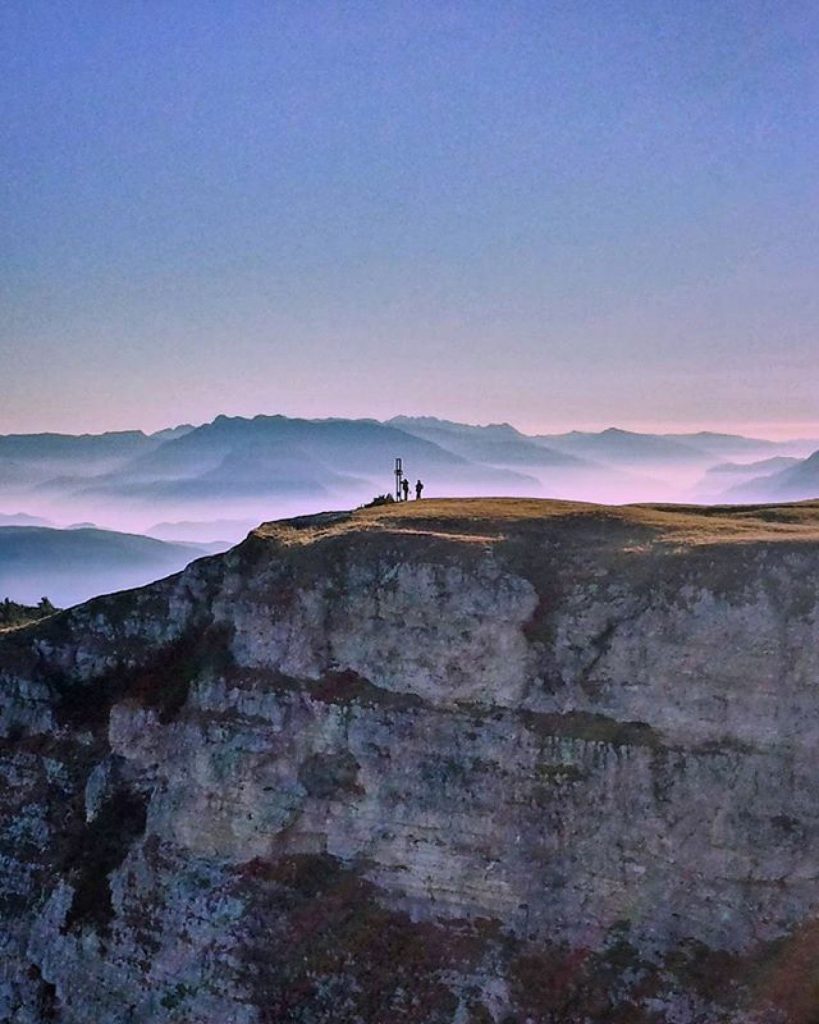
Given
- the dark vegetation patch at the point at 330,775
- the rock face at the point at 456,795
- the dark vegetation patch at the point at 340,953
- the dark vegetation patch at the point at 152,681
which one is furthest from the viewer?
the dark vegetation patch at the point at 152,681

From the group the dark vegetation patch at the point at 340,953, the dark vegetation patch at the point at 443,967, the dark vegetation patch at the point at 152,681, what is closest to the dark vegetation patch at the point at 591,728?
the dark vegetation patch at the point at 443,967

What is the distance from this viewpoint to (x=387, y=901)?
118 ft

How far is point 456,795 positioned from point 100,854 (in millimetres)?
→ 17619

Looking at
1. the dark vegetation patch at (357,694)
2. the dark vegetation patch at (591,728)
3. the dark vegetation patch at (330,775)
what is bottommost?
the dark vegetation patch at (330,775)

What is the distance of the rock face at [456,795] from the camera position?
1292 inches

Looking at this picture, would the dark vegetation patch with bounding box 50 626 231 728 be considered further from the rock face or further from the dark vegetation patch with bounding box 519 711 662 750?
the dark vegetation patch with bounding box 519 711 662 750

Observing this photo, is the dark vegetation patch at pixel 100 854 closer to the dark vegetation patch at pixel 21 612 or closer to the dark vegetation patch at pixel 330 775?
the dark vegetation patch at pixel 330 775

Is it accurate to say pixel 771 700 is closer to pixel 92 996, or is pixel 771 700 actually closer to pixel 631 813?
pixel 631 813

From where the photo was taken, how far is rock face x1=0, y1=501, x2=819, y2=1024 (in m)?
32.8

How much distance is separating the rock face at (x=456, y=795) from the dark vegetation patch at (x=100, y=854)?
5.9 inches

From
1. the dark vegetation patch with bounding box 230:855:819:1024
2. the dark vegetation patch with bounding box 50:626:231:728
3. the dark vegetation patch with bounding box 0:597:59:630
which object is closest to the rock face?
the dark vegetation patch with bounding box 230:855:819:1024

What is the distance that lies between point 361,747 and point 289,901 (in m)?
6.65

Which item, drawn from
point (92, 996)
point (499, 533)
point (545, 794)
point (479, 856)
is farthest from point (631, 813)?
point (92, 996)

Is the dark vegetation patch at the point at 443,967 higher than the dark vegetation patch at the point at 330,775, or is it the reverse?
the dark vegetation patch at the point at 330,775
